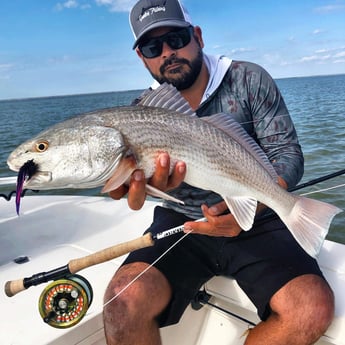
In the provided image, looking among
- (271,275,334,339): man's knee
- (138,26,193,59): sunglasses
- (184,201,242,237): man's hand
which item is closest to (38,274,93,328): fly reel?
(184,201,242,237): man's hand

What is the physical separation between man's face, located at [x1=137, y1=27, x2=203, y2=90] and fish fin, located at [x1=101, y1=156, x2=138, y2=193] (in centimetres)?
125

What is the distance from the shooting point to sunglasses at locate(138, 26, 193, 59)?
3.08 m

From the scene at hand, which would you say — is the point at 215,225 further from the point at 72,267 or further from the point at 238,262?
the point at 72,267

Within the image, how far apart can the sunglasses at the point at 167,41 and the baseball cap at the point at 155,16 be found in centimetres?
6

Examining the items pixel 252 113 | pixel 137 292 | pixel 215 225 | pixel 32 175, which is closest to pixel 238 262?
pixel 215 225

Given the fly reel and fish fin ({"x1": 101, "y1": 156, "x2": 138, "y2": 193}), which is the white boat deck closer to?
the fly reel

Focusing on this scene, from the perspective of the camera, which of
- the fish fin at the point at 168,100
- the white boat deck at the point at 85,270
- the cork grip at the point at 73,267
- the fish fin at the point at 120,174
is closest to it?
the fish fin at the point at 120,174

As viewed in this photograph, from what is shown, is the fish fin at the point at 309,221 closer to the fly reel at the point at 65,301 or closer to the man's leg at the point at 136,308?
the man's leg at the point at 136,308

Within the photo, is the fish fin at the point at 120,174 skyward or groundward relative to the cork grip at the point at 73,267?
skyward

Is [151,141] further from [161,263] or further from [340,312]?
[340,312]

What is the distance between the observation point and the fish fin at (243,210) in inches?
94.5

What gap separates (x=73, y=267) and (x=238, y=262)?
1.08m

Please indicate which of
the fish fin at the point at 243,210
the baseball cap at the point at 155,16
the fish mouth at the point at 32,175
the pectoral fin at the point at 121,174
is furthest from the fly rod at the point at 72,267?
the baseball cap at the point at 155,16

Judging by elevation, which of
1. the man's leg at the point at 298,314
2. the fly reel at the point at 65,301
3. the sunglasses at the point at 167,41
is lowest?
the man's leg at the point at 298,314
